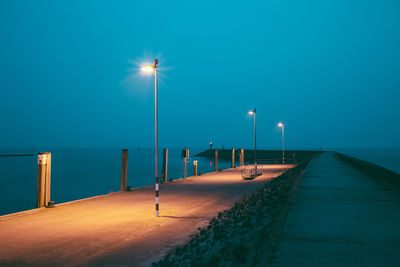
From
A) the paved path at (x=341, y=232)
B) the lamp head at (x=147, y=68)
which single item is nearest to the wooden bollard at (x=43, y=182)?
the lamp head at (x=147, y=68)

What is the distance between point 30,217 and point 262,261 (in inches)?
363

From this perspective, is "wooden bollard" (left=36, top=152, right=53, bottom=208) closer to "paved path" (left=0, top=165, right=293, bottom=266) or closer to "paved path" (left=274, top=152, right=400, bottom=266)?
"paved path" (left=0, top=165, right=293, bottom=266)

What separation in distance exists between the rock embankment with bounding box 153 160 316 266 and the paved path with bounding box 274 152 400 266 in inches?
11.6

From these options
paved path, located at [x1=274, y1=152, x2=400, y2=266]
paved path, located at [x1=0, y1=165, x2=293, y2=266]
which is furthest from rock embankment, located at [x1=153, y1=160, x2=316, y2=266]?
paved path, located at [x1=0, y1=165, x2=293, y2=266]

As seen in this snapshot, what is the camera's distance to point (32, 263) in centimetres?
637

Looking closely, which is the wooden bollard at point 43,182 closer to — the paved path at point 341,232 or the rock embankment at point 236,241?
the rock embankment at point 236,241

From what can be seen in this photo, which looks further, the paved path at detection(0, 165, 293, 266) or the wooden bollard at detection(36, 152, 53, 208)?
the wooden bollard at detection(36, 152, 53, 208)

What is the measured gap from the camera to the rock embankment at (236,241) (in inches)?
223

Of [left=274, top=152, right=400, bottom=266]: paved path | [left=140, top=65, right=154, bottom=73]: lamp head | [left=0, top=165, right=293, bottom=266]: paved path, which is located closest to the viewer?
[left=274, top=152, right=400, bottom=266]: paved path

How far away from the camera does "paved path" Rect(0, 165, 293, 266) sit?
6.75 metres

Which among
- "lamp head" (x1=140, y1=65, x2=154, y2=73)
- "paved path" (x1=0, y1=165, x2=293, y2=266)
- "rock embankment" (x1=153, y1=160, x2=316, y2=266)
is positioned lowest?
"paved path" (x1=0, y1=165, x2=293, y2=266)

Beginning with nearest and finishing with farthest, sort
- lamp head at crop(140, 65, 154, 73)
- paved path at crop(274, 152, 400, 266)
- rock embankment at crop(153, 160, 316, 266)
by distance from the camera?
paved path at crop(274, 152, 400, 266)
rock embankment at crop(153, 160, 316, 266)
lamp head at crop(140, 65, 154, 73)

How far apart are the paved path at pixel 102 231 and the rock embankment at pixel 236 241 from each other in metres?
0.56

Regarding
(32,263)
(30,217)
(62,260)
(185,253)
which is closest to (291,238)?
(185,253)
